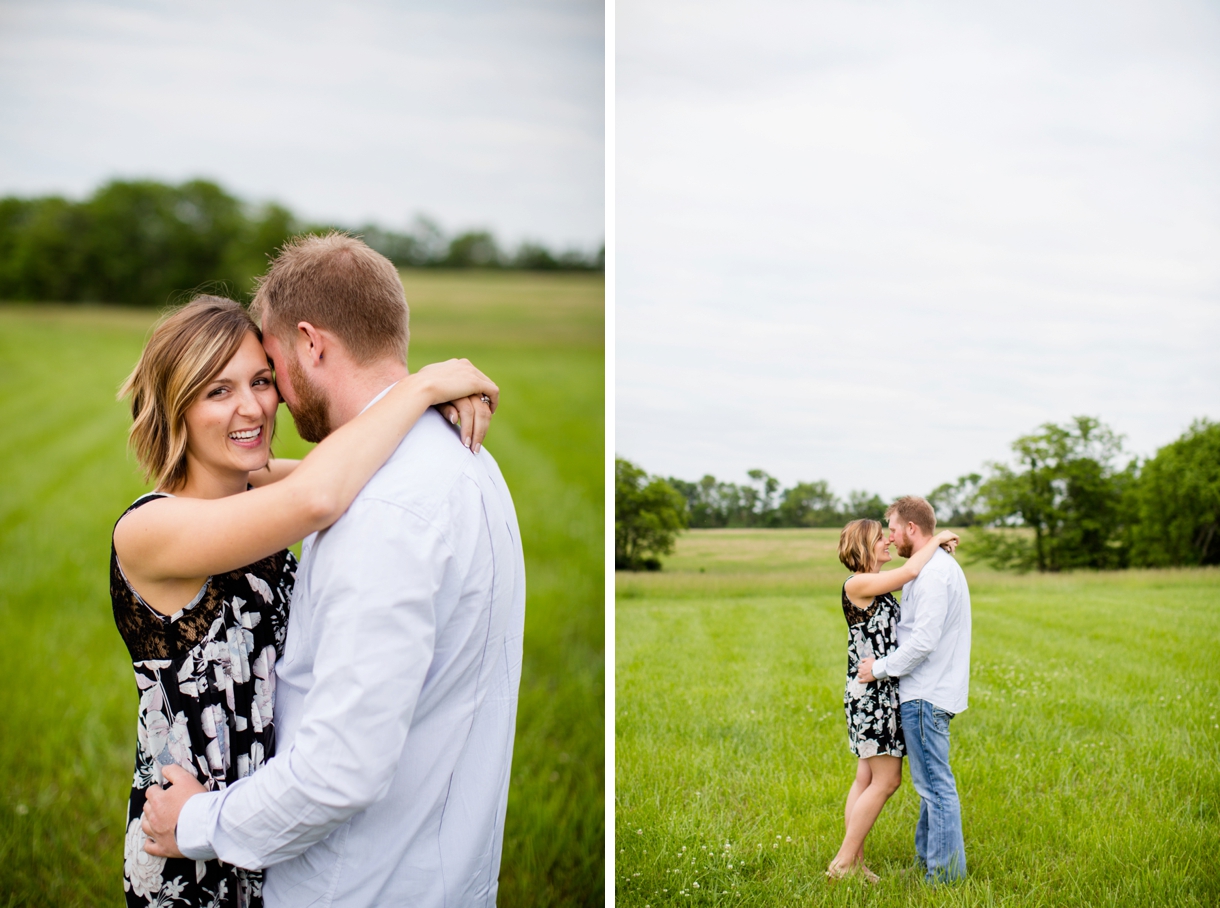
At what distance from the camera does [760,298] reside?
288cm

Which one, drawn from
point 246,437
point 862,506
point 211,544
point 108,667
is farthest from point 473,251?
point 211,544

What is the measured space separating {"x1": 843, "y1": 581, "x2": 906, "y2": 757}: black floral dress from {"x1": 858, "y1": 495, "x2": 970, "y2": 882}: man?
0.03 metres

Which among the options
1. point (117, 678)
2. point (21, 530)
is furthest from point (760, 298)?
point (21, 530)

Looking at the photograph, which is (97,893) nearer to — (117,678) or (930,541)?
(117,678)

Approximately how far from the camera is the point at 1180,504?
8.85ft

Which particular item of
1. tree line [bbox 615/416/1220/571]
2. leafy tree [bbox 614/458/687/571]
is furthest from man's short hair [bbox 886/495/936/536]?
leafy tree [bbox 614/458/687/571]

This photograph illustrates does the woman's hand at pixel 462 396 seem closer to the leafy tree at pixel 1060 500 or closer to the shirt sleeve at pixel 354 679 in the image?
the shirt sleeve at pixel 354 679

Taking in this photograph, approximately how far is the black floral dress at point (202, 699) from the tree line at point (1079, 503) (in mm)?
1834

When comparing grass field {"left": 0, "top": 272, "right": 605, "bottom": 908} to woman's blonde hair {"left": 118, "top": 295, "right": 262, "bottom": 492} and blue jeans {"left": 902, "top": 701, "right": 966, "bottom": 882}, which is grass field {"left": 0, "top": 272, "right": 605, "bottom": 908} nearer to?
woman's blonde hair {"left": 118, "top": 295, "right": 262, "bottom": 492}

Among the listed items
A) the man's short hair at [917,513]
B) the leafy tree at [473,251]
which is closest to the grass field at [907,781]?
the man's short hair at [917,513]

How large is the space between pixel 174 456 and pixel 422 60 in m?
14.0

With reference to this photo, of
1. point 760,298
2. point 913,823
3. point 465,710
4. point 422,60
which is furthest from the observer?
point 422,60

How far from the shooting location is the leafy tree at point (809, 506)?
Answer: 8.90ft

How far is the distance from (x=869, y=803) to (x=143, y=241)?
2058 centimetres
